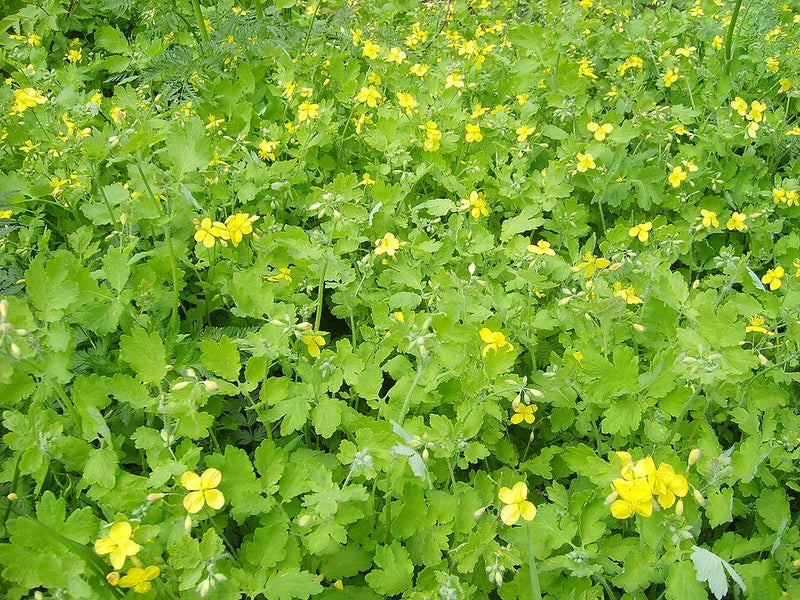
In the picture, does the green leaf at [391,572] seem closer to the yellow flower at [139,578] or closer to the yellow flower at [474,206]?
the yellow flower at [139,578]

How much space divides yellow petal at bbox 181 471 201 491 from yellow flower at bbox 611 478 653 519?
1.14 metres

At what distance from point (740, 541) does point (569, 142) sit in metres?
2.18

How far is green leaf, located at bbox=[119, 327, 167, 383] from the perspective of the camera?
A: 2.03 metres

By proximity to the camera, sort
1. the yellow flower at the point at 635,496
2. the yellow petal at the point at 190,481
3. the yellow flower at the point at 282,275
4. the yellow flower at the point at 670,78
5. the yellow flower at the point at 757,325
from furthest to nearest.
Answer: the yellow flower at the point at 670,78, the yellow flower at the point at 282,275, the yellow flower at the point at 757,325, the yellow petal at the point at 190,481, the yellow flower at the point at 635,496

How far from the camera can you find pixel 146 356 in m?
2.04

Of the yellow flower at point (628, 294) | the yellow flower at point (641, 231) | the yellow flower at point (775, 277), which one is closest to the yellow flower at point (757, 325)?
the yellow flower at point (775, 277)

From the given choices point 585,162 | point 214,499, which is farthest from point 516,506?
point 585,162

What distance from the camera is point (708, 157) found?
12.0 ft

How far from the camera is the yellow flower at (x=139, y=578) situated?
168cm

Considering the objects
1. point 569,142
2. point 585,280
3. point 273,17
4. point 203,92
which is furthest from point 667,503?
point 273,17

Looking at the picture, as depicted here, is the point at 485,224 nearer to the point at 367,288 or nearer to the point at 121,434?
the point at 367,288

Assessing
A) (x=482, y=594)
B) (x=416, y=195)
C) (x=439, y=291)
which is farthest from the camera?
(x=416, y=195)

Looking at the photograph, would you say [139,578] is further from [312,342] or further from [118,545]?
[312,342]

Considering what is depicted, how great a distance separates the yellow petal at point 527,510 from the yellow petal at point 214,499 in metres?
0.86
